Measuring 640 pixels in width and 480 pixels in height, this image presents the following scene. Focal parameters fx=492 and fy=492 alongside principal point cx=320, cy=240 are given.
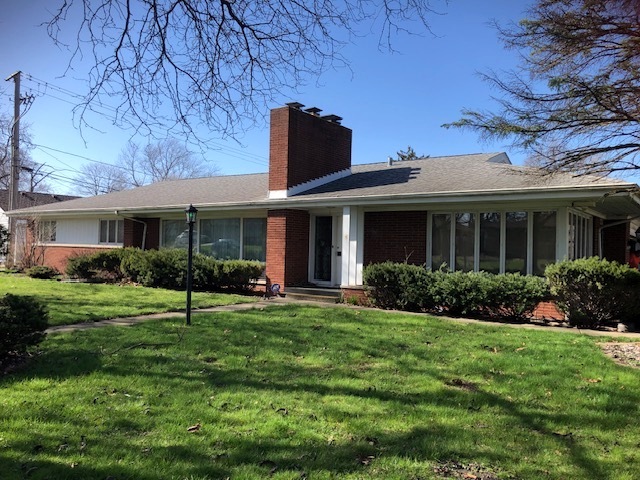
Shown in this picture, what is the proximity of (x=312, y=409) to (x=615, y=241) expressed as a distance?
16.3 m

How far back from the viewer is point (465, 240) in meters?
12.7

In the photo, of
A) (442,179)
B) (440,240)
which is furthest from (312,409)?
(442,179)

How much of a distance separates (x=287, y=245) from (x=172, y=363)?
8.85 meters

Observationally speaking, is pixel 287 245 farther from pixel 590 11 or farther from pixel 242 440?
pixel 242 440

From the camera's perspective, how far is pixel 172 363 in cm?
599

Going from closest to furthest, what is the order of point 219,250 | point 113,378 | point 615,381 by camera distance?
point 113,378 < point 615,381 < point 219,250

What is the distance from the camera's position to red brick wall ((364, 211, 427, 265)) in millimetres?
13273

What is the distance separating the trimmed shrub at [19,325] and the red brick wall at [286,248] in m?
8.84

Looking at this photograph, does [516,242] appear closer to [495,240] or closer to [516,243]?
[516,243]

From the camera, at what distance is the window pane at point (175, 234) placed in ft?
60.7

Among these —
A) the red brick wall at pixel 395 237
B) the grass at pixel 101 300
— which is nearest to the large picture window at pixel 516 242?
the red brick wall at pixel 395 237

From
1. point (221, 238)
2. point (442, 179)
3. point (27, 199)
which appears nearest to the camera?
point (442, 179)

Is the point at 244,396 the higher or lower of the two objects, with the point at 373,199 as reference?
lower

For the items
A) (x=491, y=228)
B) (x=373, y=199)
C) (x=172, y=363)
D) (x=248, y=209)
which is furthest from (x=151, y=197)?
(x=172, y=363)
